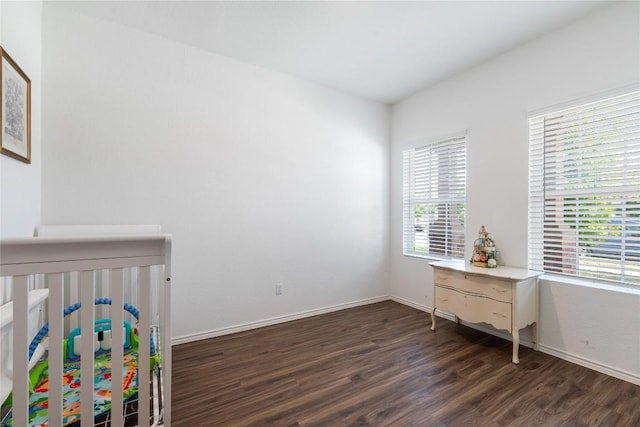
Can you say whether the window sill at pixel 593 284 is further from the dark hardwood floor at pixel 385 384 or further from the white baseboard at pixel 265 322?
the white baseboard at pixel 265 322

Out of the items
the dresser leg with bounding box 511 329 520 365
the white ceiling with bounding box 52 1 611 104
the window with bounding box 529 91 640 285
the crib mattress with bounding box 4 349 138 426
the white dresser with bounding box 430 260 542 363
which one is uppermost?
the white ceiling with bounding box 52 1 611 104

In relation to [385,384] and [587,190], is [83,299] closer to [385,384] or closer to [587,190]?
[385,384]

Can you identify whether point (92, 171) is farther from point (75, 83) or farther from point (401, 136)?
point (401, 136)

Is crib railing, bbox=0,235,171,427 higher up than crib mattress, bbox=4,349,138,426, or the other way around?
crib railing, bbox=0,235,171,427

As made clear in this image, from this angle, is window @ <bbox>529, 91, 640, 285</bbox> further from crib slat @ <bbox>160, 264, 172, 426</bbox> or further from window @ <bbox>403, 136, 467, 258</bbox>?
crib slat @ <bbox>160, 264, 172, 426</bbox>

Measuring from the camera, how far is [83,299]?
890 millimetres

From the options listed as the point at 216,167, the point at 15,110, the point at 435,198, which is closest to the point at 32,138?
the point at 15,110

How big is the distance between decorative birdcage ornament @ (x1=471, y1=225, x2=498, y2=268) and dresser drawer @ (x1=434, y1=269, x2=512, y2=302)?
258 mm

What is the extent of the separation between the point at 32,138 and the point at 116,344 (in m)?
1.92

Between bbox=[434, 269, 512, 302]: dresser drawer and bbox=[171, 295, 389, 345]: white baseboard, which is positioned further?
bbox=[171, 295, 389, 345]: white baseboard

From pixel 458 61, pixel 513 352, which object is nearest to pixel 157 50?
pixel 458 61

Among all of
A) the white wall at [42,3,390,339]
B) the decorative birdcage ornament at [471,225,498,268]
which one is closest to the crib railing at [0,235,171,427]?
the white wall at [42,3,390,339]

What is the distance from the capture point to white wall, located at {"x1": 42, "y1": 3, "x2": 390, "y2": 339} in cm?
223

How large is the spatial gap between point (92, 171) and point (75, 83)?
2.24ft
